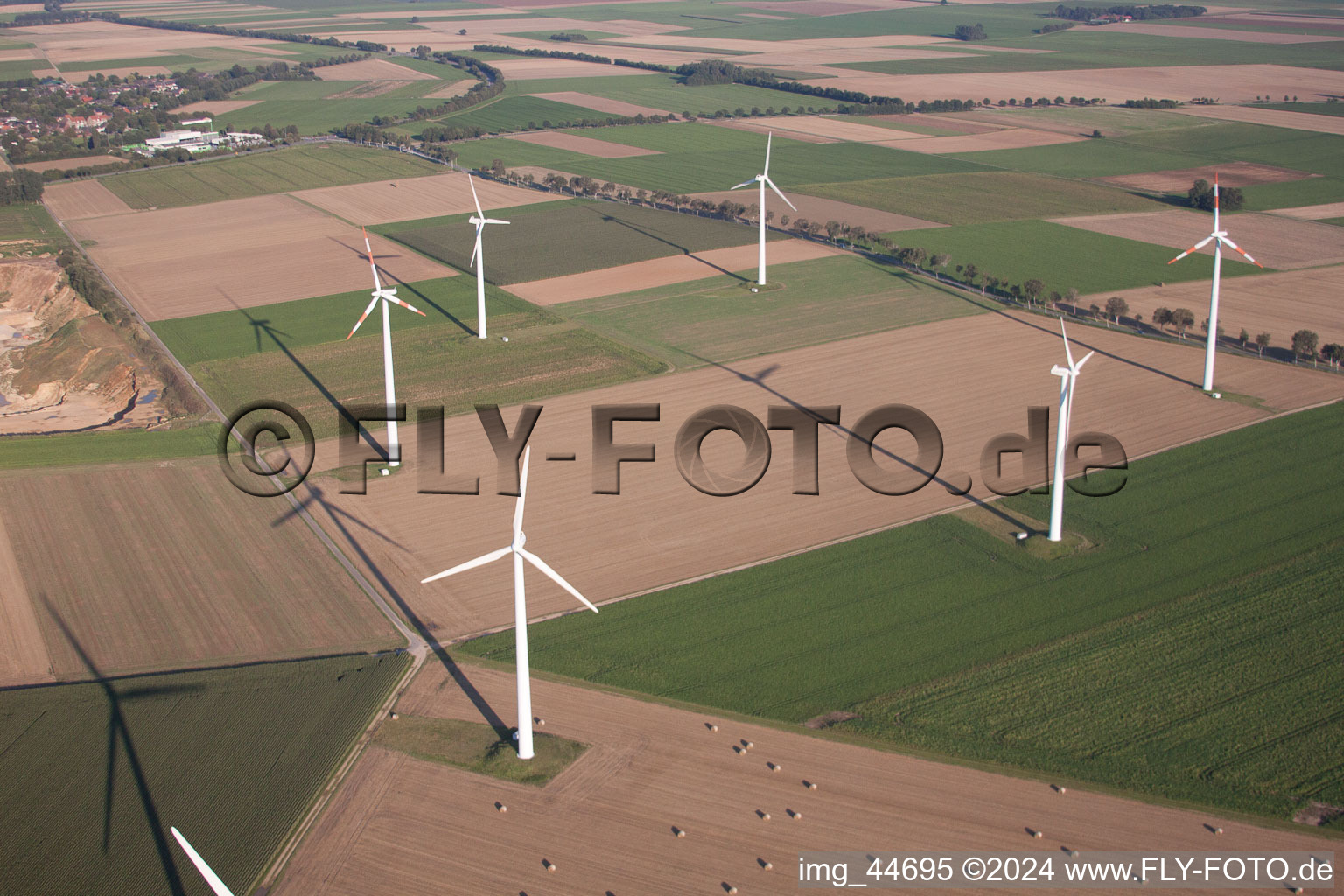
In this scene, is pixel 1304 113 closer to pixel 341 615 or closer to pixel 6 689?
pixel 341 615

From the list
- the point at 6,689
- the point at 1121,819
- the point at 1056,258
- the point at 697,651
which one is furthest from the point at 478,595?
the point at 1056,258

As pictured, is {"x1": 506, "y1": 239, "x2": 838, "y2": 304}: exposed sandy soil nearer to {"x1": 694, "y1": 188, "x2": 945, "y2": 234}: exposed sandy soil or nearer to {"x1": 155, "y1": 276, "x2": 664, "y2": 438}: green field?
{"x1": 155, "y1": 276, "x2": 664, "y2": 438}: green field

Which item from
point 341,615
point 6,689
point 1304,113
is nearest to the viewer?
point 6,689

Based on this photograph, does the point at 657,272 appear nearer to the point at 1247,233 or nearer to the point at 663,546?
the point at 663,546

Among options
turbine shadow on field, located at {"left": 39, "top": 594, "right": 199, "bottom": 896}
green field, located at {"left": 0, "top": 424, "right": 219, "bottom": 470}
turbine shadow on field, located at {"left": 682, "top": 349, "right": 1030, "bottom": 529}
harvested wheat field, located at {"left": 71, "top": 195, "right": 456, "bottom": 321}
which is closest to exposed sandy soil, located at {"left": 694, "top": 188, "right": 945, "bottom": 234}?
harvested wheat field, located at {"left": 71, "top": 195, "right": 456, "bottom": 321}

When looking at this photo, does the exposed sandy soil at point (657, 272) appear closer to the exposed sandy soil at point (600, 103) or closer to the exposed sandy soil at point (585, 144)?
the exposed sandy soil at point (585, 144)
